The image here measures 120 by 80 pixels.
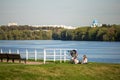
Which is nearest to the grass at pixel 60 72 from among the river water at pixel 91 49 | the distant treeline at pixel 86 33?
the river water at pixel 91 49

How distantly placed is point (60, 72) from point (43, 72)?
1.20 metres

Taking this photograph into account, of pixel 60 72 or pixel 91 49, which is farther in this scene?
pixel 91 49

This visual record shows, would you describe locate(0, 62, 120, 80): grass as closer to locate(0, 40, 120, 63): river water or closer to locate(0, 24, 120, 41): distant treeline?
locate(0, 40, 120, 63): river water

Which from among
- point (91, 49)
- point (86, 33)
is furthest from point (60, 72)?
point (86, 33)

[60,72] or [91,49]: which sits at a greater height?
[60,72]

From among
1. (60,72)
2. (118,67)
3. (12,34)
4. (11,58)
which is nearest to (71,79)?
(60,72)

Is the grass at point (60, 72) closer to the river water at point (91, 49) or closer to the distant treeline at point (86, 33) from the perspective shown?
the river water at point (91, 49)

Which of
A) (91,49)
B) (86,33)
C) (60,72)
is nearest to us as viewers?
(60,72)

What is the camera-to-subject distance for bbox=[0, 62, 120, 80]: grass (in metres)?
26.7

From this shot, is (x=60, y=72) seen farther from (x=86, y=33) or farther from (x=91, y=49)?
(x=86, y=33)

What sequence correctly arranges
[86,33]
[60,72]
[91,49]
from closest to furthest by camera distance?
[60,72] → [91,49] → [86,33]

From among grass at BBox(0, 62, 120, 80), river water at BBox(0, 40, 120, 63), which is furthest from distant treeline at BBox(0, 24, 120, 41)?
grass at BBox(0, 62, 120, 80)

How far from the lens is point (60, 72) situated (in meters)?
28.0

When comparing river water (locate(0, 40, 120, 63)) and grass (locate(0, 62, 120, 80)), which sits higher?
grass (locate(0, 62, 120, 80))
